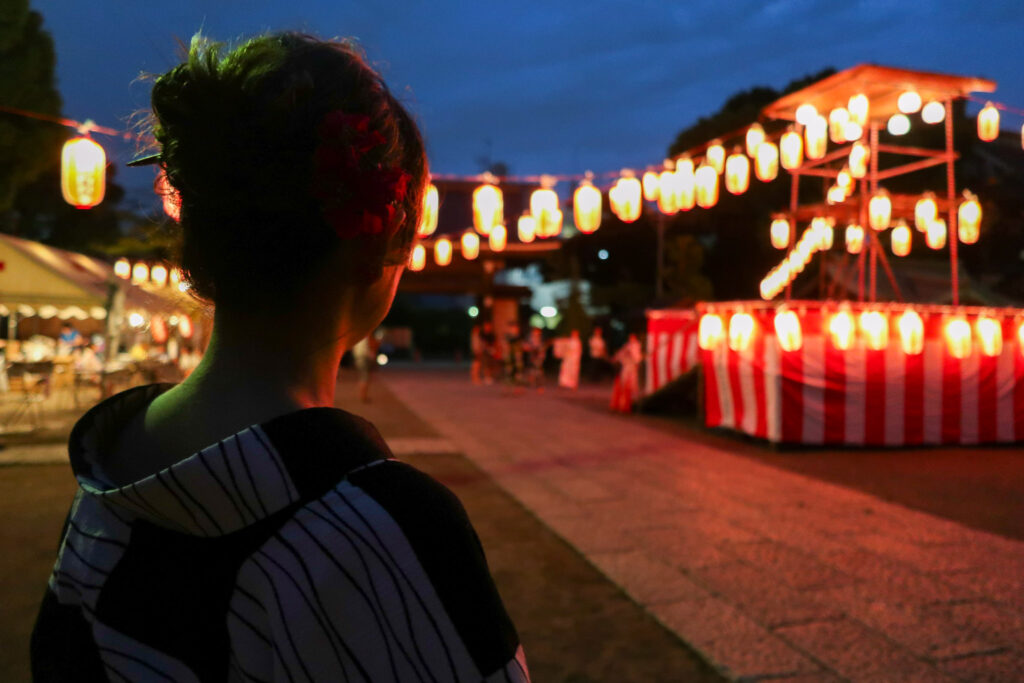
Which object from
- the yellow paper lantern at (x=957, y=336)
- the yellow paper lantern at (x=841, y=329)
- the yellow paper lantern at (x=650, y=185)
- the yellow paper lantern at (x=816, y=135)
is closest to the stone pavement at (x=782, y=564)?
the yellow paper lantern at (x=841, y=329)

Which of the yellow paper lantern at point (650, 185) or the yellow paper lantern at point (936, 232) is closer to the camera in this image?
the yellow paper lantern at point (650, 185)

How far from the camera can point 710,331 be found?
9.53 meters

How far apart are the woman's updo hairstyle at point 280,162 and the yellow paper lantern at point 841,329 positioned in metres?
8.55

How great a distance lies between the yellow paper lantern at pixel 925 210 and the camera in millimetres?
9435

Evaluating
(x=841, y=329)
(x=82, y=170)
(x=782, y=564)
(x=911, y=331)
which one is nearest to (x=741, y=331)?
(x=841, y=329)

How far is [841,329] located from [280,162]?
8675 millimetres

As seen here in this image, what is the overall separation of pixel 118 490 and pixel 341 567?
0.24m

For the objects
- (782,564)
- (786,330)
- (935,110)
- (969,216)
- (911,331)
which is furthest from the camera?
(969,216)

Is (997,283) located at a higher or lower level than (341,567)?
higher

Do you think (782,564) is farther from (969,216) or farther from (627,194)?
(969,216)

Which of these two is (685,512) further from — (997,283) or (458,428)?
(997,283)

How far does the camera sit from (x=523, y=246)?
22.2 meters

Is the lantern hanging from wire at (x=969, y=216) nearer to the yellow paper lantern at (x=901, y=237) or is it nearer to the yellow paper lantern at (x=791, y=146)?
the yellow paper lantern at (x=901, y=237)

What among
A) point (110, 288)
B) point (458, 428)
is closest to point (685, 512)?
point (458, 428)
